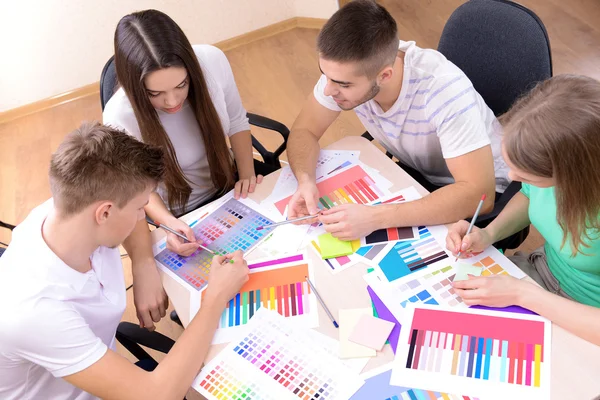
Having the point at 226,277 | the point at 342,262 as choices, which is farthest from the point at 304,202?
the point at 226,277

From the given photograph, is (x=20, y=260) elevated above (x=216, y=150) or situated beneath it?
elevated above

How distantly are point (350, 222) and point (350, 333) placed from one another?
1.15ft

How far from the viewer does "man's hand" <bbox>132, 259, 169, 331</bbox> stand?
5.17 ft

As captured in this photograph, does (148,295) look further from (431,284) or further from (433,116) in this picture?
(433,116)

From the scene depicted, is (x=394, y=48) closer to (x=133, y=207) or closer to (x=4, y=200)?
(x=133, y=207)

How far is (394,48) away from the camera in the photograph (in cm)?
170

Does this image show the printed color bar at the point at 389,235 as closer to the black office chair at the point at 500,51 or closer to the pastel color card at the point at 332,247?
the pastel color card at the point at 332,247

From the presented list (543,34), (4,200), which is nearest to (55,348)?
(543,34)

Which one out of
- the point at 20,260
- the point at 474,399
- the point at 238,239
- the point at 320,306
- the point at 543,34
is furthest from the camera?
the point at 543,34

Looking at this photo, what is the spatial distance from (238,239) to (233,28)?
9.06 ft

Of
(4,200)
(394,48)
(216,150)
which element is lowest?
(4,200)

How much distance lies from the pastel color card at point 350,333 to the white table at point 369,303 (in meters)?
0.02

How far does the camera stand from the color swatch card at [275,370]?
4.15ft

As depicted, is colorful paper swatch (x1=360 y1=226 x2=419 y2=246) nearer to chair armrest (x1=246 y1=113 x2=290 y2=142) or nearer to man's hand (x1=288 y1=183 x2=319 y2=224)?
man's hand (x1=288 y1=183 x2=319 y2=224)
